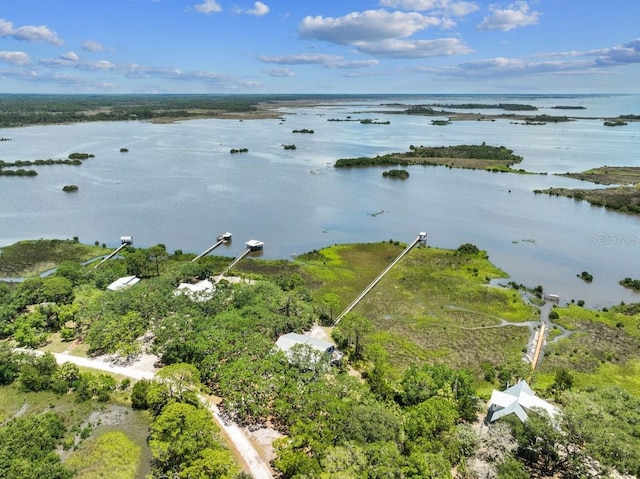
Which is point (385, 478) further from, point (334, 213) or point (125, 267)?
point (334, 213)

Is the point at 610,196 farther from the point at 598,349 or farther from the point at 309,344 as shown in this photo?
the point at 309,344

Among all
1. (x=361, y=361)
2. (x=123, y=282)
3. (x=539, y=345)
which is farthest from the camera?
(x=123, y=282)

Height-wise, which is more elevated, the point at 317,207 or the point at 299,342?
the point at 317,207

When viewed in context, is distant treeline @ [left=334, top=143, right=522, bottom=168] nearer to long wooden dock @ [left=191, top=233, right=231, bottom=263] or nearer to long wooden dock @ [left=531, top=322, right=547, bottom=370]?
long wooden dock @ [left=191, top=233, right=231, bottom=263]

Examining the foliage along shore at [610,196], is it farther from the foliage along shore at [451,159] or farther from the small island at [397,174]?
the small island at [397,174]

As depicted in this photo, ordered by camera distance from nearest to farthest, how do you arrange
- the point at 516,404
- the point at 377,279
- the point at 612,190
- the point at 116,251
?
the point at 516,404 → the point at 377,279 → the point at 116,251 → the point at 612,190

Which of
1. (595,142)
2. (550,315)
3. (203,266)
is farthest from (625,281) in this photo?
(595,142)

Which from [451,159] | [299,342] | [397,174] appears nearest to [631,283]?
[299,342]

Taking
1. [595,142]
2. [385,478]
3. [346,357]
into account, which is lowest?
[346,357]
